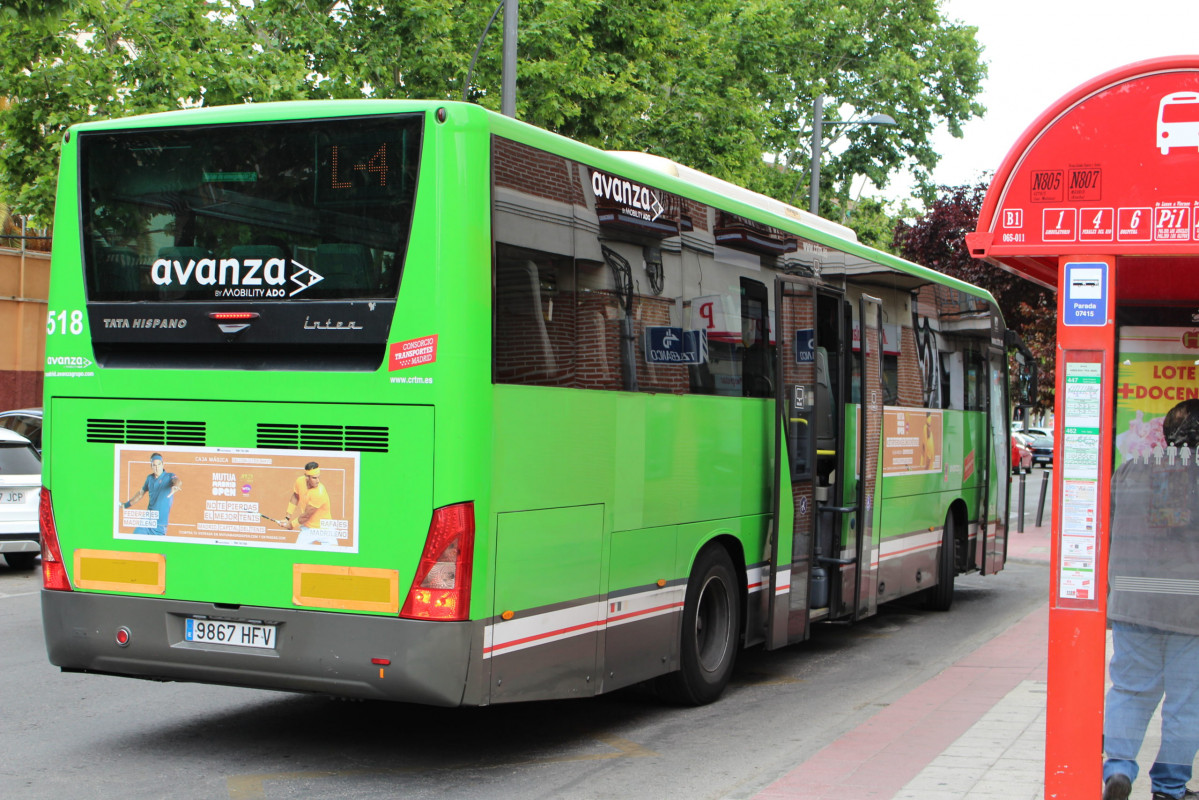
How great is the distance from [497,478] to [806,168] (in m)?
33.9

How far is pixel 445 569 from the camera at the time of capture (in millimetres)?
5938

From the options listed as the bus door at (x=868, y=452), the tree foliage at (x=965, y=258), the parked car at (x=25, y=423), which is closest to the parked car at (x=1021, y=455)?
the tree foliage at (x=965, y=258)

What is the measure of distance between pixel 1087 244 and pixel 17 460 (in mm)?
12917

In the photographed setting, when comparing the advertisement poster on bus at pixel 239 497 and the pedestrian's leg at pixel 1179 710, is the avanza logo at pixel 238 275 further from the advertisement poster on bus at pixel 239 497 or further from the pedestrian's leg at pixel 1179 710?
the pedestrian's leg at pixel 1179 710

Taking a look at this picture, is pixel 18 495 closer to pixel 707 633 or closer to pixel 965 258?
pixel 707 633

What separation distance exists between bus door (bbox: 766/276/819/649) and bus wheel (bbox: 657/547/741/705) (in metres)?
0.55

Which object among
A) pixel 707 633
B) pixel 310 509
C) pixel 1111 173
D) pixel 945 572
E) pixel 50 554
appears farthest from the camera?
pixel 945 572

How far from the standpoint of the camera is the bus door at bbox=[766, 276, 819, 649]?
29.6 ft

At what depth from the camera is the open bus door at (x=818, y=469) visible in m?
9.10

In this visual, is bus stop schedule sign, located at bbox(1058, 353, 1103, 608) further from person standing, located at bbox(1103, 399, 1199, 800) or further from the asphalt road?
the asphalt road

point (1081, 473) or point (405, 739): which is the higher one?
point (1081, 473)

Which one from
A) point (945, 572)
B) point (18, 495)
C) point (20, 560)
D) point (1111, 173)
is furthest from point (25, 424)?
point (1111, 173)

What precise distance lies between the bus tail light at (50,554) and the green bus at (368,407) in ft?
0.04

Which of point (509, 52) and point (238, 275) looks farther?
point (509, 52)
